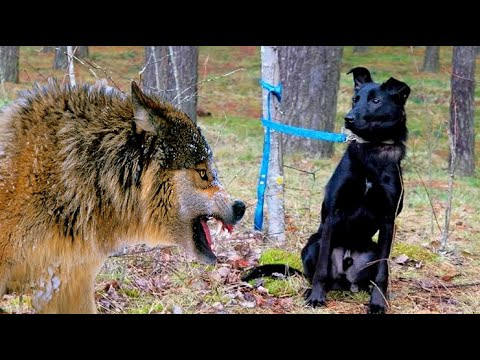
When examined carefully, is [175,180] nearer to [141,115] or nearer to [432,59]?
[141,115]

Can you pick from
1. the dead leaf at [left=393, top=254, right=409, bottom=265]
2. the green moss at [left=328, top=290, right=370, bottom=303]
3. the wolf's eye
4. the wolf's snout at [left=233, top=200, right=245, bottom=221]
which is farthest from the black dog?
the wolf's eye

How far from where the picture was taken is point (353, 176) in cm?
641

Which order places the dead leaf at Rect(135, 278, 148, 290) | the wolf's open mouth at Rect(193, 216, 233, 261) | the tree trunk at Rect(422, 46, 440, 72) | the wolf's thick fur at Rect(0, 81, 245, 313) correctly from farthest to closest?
the tree trunk at Rect(422, 46, 440, 72) < the dead leaf at Rect(135, 278, 148, 290) < the wolf's open mouth at Rect(193, 216, 233, 261) < the wolf's thick fur at Rect(0, 81, 245, 313)

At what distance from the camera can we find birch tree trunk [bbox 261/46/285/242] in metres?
7.95

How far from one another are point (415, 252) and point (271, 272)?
2167 millimetres

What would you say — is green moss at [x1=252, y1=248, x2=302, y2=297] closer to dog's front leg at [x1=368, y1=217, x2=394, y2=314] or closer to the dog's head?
dog's front leg at [x1=368, y1=217, x2=394, y2=314]

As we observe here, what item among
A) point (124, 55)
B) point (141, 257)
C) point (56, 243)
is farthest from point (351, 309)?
point (124, 55)

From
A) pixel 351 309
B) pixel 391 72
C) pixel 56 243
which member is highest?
pixel 391 72

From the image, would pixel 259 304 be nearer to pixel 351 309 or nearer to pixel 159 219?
pixel 351 309

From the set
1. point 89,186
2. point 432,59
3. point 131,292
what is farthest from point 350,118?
point 432,59

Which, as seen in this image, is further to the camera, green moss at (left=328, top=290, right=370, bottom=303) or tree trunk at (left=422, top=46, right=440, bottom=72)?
tree trunk at (left=422, top=46, right=440, bottom=72)

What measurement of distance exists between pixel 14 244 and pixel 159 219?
1.01 m

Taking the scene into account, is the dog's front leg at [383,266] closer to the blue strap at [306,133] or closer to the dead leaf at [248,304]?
the blue strap at [306,133]

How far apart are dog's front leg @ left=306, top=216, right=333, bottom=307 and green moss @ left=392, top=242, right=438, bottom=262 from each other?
1.87m
